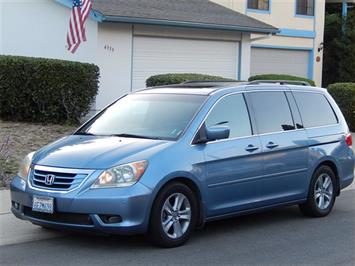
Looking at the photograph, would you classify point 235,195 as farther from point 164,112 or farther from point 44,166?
point 44,166

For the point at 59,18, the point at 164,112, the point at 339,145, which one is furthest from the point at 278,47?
the point at 164,112

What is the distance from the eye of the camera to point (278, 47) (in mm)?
27141

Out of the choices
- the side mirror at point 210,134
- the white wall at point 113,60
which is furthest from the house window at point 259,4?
the side mirror at point 210,134

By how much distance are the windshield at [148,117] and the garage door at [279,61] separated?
18.6 metres

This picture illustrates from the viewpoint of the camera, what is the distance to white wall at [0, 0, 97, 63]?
17.9m

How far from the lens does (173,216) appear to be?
6.74 metres

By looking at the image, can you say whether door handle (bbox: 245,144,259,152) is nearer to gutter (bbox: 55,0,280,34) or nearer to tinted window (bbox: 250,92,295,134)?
tinted window (bbox: 250,92,295,134)

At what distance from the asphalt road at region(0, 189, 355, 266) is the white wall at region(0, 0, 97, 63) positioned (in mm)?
10437

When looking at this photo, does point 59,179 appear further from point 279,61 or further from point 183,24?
point 279,61

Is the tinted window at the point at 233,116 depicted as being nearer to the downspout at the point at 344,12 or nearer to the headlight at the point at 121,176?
the headlight at the point at 121,176

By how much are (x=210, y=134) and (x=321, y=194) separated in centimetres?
241

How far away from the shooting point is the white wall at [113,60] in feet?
59.5

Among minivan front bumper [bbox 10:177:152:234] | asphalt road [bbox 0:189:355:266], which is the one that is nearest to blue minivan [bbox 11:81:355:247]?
minivan front bumper [bbox 10:177:152:234]

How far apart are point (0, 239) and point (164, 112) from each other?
7.54 ft
